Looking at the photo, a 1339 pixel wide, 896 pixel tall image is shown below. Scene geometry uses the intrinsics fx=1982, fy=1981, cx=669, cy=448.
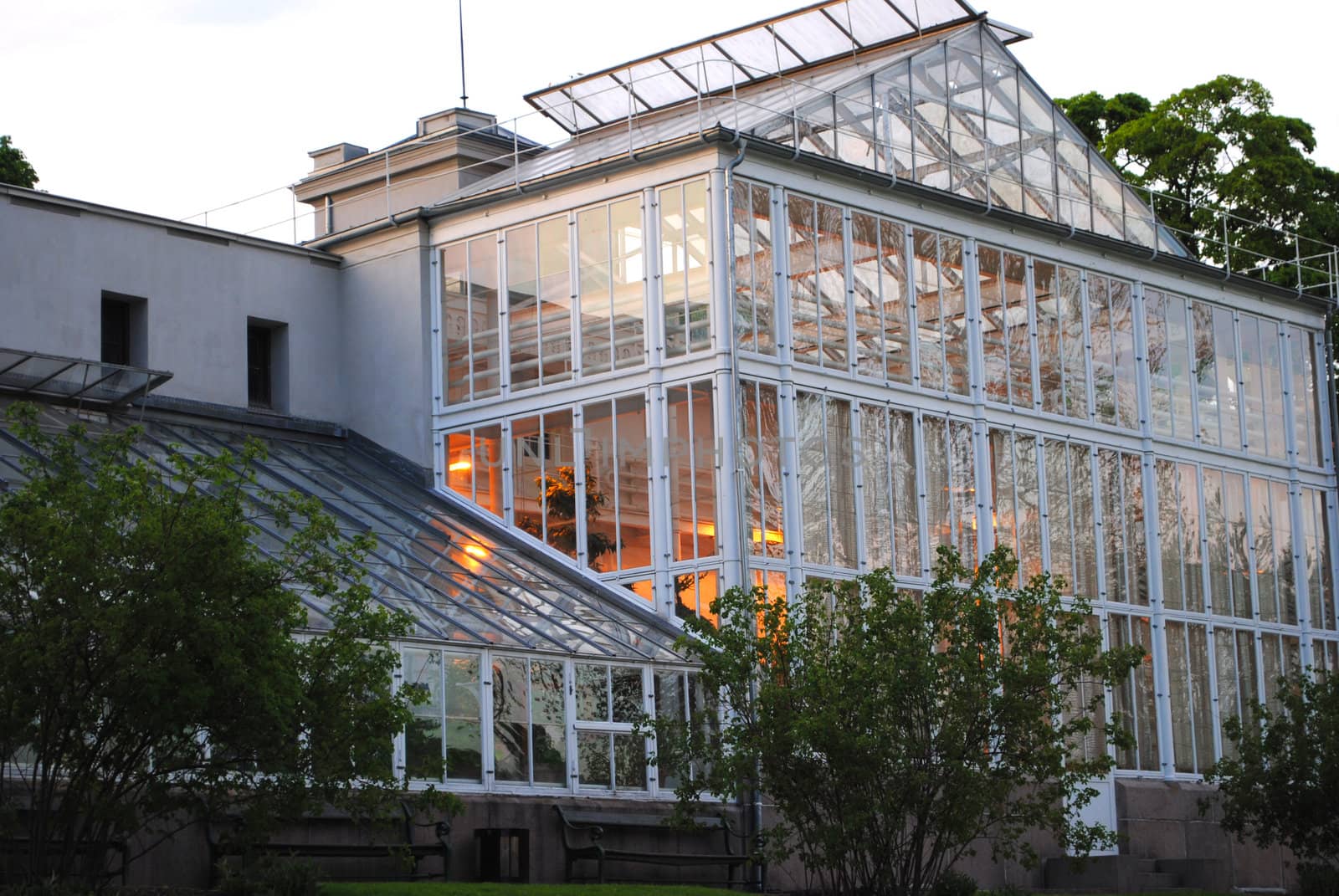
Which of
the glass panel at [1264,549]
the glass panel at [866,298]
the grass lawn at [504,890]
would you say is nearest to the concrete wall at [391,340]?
the glass panel at [866,298]

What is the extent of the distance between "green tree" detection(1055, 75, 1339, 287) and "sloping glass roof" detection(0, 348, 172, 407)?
2767 centimetres

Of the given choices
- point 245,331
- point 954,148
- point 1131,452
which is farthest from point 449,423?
point 1131,452

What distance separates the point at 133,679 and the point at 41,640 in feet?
3.04

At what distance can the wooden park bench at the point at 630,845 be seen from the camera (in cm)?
2728

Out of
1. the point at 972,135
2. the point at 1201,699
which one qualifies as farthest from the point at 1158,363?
the point at 1201,699

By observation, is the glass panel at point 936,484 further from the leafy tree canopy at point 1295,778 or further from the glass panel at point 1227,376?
the glass panel at point 1227,376

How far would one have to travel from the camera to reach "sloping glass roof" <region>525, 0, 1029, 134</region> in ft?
125

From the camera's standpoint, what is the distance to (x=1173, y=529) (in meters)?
38.2

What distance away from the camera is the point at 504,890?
23.5m

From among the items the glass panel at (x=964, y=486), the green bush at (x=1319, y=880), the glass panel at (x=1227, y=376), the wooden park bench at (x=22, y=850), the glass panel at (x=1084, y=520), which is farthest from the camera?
the glass panel at (x=1227, y=376)

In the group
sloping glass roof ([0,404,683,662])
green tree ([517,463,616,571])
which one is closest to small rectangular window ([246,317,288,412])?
sloping glass roof ([0,404,683,662])

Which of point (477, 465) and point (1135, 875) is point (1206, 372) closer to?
point (1135, 875)

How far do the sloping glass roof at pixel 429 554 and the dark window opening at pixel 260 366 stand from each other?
113 centimetres

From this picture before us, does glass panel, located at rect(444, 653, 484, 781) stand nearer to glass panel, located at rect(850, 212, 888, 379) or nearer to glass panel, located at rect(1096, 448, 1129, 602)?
glass panel, located at rect(850, 212, 888, 379)
